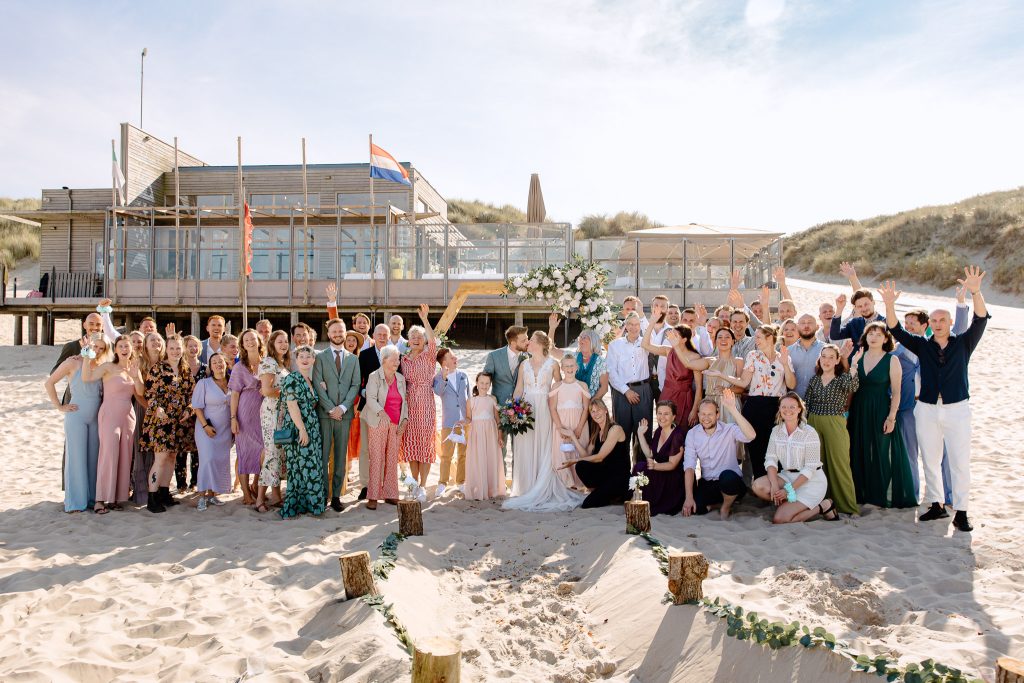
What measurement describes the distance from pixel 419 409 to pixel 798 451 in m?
3.66

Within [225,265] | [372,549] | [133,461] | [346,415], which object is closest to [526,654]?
[372,549]

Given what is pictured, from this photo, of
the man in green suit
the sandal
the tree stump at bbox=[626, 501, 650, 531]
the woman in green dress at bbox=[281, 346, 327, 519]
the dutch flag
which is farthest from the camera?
the dutch flag

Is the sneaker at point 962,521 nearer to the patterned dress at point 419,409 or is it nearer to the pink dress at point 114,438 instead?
the patterned dress at point 419,409

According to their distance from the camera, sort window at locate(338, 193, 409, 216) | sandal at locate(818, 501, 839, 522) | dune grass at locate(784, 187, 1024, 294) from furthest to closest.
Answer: dune grass at locate(784, 187, 1024, 294)
window at locate(338, 193, 409, 216)
sandal at locate(818, 501, 839, 522)

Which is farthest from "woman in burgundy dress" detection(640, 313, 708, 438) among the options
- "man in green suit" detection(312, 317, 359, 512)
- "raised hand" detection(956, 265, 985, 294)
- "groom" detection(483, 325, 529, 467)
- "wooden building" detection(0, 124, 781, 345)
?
"wooden building" detection(0, 124, 781, 345)

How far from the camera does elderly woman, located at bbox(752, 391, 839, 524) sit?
20.4ft

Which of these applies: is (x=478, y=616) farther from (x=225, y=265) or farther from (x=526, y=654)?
(x=225, y=265)

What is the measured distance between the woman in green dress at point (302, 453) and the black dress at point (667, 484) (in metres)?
3.15

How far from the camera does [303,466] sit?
21.9 ft

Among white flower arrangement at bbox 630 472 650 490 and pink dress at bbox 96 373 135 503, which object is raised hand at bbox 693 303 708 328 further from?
pink dress at bbox 96 373 135 503

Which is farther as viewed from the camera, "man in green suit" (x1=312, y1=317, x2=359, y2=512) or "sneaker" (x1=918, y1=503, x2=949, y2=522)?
"man in green suit" (x1=312, y1=317, x2=359, y2=512)

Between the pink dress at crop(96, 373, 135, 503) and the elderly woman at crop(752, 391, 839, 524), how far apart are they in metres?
6.07

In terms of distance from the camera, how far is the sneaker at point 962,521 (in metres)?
5.79

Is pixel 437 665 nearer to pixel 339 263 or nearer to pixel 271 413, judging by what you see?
pixel 271 413
